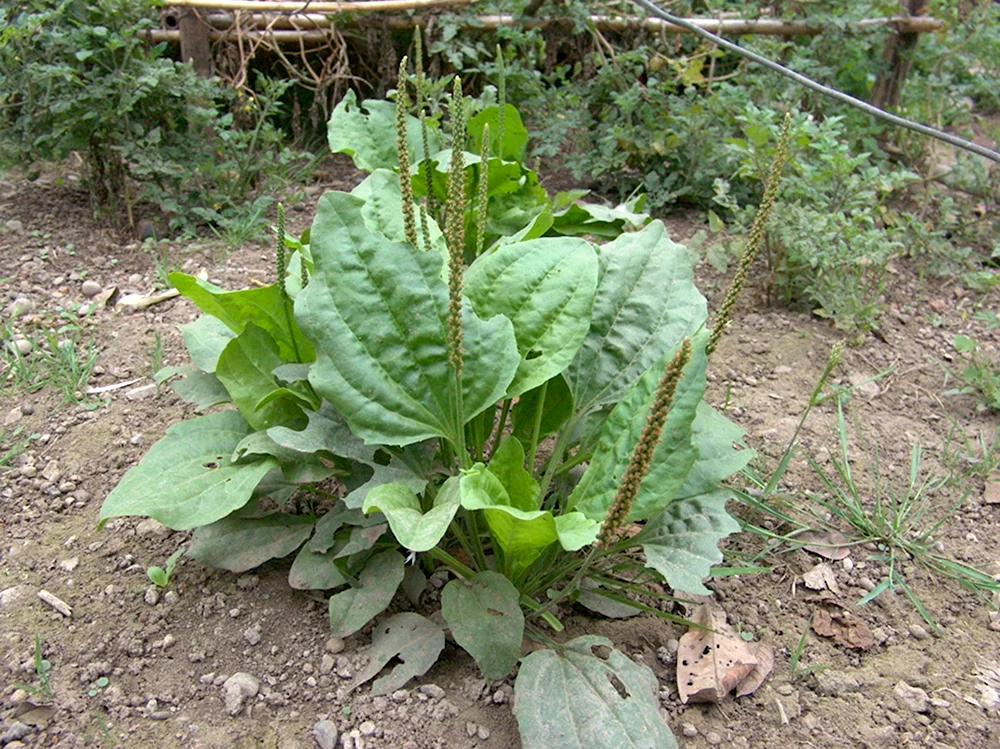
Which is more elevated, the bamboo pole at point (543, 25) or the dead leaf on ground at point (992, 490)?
the bamboo pole at point (543, 25)

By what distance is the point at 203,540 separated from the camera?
201 centimetres

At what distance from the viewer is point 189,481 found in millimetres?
1904

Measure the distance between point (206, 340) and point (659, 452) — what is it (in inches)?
46.7

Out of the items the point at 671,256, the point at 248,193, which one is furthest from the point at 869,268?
the point at 248,193

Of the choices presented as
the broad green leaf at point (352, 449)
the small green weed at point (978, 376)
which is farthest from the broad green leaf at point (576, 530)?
the small green weed at point (978, 376)

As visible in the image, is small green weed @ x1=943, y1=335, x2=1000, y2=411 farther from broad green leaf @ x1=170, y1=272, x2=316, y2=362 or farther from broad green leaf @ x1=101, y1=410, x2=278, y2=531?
broad green leaf @ x1=101, y1=410, x2=278, y2=531

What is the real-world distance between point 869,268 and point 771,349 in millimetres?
677

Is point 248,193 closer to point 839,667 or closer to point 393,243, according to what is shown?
point 393,243

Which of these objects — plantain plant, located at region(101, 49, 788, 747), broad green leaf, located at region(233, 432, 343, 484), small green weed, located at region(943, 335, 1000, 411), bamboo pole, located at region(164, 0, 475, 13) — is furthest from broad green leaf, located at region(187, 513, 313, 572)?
bamboo pole, located at region(164, 0, 475, 13)

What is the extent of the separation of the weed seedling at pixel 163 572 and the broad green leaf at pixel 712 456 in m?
1.14

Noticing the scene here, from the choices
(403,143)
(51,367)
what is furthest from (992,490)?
(51,367)

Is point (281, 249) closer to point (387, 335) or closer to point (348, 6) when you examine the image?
point (387, 335)

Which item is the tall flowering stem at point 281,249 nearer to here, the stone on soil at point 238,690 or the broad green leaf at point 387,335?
the broad green leaf at point 387,335

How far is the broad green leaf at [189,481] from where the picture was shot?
1828 mm
